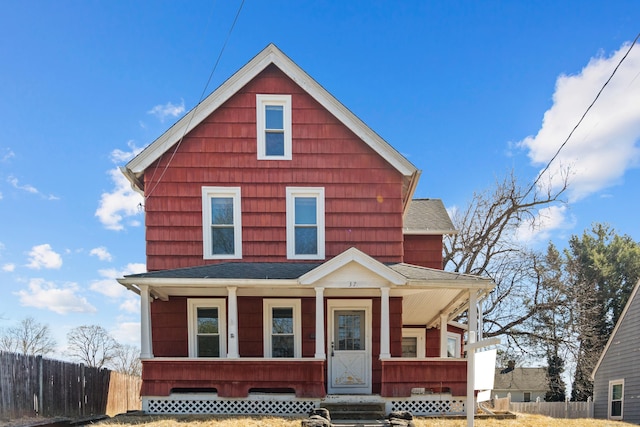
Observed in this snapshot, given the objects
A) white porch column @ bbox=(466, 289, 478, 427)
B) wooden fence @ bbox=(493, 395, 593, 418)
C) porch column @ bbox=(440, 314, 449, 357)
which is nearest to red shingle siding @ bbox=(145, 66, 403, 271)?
white porch column @ bbox=(466, 289, 478, 427)

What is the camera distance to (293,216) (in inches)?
452

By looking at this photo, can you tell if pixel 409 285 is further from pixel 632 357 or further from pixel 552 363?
pixel 552 363

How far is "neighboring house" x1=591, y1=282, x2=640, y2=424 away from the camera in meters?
16.1

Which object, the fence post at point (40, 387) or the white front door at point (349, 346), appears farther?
the white front door at point (349, 346)

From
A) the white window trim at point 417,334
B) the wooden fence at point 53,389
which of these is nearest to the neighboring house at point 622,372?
the white window trim at point 417,334

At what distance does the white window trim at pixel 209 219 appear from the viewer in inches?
443

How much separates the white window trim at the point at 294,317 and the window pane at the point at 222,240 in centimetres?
158

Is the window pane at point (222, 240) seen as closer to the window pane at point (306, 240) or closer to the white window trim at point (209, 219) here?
the white window trim at point (209, 219)

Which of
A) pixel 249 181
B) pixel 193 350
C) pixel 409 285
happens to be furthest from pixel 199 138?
pixel 409 285

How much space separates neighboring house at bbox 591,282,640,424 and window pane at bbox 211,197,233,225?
576 inches

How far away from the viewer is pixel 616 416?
17.2 meters

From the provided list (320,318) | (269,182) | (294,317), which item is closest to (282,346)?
(294,317)

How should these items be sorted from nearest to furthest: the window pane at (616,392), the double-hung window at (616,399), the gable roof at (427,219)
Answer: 1. the gable roof at (427,219)
2. the double-hung window at (616,399)
3. the window pane at (616,392)

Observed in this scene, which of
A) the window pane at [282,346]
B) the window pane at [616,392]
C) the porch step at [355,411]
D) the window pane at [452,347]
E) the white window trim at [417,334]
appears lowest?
the window pane at [616,392]
